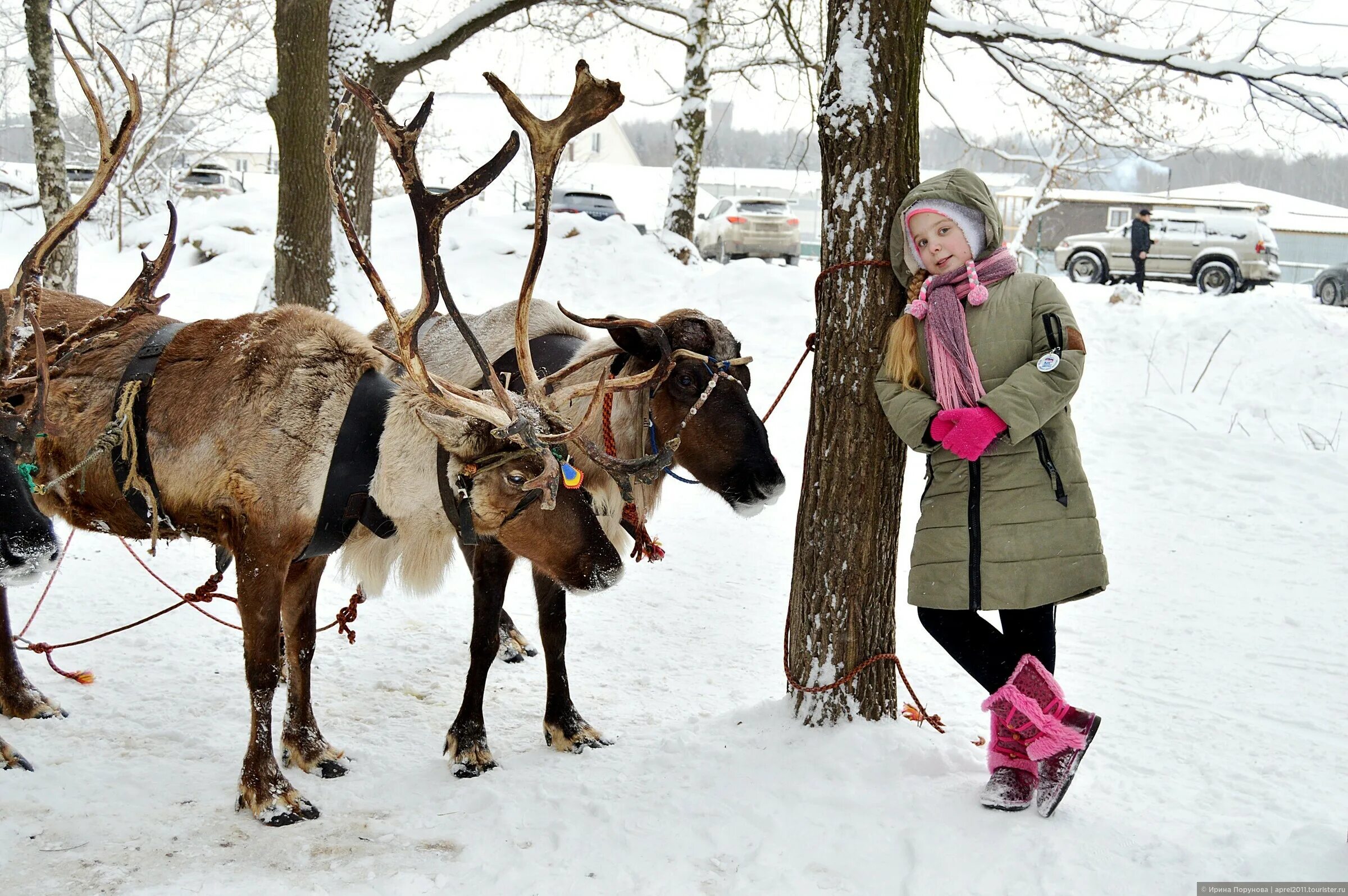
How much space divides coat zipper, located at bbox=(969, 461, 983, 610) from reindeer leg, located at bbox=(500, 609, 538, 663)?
2.65 metres

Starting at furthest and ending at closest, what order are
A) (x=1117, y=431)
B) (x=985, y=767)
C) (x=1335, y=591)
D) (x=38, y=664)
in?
(x=1117, y=431), (x=1335, y=591), (x=38, y=664), (x=985, y=767)

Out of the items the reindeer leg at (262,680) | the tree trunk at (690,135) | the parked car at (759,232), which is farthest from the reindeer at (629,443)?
the parked car at (759,232)

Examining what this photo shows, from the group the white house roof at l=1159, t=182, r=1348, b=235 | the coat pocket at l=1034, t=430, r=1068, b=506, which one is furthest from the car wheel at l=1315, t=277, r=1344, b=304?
the coat pocket at l=1034, t=430, r=1068, b=506

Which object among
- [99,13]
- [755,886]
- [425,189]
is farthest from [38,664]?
[99,13]

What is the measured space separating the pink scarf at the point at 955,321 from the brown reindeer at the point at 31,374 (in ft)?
8.88

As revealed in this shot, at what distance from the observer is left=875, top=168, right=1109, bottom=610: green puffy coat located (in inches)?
117

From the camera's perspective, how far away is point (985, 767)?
3336 millimetres

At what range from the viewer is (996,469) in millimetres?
3064

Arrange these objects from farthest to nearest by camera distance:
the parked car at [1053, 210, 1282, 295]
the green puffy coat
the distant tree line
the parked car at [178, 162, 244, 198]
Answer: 1. the distant tree line
2. the parked car at [178, 162, 244, 198]
3. the parked car at [1053, 210, 1282, 295]
4. the green puffy coat

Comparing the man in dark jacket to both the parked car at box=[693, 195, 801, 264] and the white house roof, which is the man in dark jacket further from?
the white house roof

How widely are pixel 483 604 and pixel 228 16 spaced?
15.9 meters

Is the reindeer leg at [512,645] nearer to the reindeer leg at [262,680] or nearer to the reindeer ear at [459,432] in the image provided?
the reindeer leg at [262,680]

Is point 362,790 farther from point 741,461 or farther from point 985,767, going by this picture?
point 985,767

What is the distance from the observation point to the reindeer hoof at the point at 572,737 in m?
3.87
